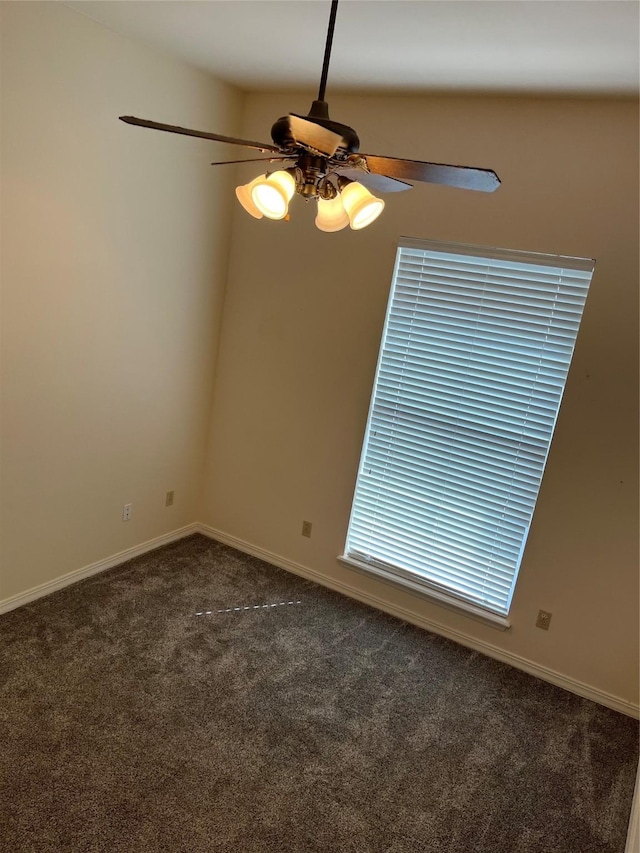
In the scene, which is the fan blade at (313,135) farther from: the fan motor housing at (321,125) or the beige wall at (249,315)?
the beige wall at (249,315)

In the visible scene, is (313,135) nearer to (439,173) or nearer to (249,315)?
(439,173)

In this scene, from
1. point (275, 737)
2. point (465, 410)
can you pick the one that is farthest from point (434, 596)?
point (275, 737)

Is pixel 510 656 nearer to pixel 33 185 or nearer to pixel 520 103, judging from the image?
pixel 520 103

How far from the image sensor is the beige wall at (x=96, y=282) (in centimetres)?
266

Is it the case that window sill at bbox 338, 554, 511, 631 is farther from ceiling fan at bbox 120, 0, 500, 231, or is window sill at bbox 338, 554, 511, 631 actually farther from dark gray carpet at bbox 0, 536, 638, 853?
ceiling fan at bbox 120, 0, 500, 231

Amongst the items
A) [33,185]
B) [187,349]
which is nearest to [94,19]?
[33,185]

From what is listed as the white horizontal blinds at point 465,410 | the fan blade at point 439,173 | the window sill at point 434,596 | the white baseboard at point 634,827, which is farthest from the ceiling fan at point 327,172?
the window sill at point 434,596

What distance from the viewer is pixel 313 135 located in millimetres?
1358

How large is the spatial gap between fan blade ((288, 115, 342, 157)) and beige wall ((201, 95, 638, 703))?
6.13 ft

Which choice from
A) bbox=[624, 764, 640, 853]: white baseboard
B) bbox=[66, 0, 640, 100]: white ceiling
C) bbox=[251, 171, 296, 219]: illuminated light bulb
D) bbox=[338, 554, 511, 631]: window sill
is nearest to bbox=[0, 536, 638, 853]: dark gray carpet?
bbox=[624, 764, 640, 853]: white baseboard

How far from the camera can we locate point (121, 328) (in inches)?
129

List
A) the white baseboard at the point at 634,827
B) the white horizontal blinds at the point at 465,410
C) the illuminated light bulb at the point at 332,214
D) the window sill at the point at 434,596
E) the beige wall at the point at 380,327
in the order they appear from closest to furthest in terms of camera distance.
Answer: the illuminated light bulb at the point at 332,214 < the white baseboard at the point at 634,827 < the beige wall at the point at 380,327 < the white horizontal blinds at the point at 465,410 < the window sill at the point at 434,596

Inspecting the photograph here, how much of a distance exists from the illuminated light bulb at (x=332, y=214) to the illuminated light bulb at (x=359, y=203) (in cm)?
6

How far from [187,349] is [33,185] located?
1.33 meters
